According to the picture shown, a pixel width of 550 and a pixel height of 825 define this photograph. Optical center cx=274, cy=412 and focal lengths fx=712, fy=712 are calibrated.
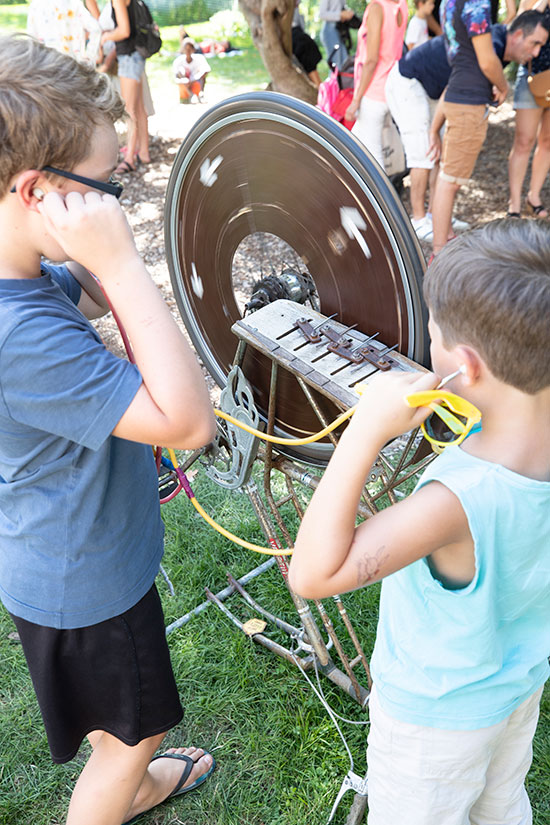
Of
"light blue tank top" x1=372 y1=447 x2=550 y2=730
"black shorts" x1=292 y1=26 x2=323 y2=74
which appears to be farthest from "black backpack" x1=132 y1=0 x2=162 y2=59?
"light blue tank top" x1=372 y1=447 x2=550 y2=730

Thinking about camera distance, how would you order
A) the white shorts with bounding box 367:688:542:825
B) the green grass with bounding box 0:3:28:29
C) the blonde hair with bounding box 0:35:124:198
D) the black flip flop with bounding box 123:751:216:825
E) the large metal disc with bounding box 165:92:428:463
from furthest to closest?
the green grass with bounding box 0:3:28:29
the black flip flop with bounding box 123:751:216:825
the large metal disc with bounding box 165:92:428:463
the white shorts with bounding box 367:688:542:825
the blonde hair with bounding box 0:35:124:198

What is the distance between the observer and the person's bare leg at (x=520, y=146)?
5.50 metres

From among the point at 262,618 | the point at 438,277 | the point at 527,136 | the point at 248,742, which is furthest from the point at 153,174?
the point at 438,277

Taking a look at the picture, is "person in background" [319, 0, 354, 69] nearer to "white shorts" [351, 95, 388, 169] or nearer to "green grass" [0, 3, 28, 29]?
"white shorts" [351, 95, 388, 169]

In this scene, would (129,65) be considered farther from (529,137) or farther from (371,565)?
(371,565)

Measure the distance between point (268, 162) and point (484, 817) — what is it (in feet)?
5.22

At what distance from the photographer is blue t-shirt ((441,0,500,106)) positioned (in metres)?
4.40

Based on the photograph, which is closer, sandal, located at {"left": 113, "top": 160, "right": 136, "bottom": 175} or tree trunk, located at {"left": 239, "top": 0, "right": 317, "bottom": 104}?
tree trunk, located at {"left": 239, "top": 0, "right": 317, "bottom": 104}

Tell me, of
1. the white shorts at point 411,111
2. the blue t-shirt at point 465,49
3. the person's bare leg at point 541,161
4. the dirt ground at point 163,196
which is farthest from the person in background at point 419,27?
the blue t-shirt at point 465,49

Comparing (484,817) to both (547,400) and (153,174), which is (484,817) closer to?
(547,400)

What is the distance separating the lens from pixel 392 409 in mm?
1047

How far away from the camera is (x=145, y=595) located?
63.2 inches

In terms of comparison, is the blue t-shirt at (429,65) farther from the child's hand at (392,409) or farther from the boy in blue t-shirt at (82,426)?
the child's hand at (392,409)

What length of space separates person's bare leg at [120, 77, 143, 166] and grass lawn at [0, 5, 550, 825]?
5751 millimetres
